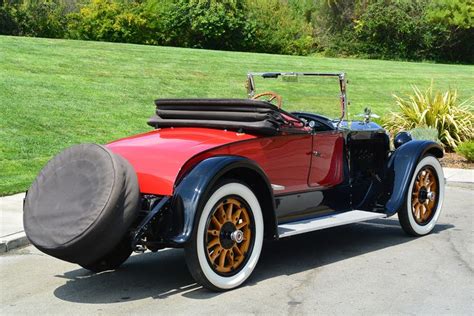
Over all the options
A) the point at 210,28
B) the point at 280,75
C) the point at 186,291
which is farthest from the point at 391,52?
the point at 186,291

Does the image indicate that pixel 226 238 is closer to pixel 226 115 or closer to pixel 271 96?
pixel 226 115

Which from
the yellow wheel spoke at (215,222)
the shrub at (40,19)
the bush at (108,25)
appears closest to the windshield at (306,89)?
the yellow wheel spoke at (215,222)

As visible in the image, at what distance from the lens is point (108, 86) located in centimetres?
1722

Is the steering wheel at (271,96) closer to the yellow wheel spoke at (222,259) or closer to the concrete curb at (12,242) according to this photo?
the yellow wheel spoke at (222,259)

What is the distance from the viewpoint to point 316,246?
24.2ft

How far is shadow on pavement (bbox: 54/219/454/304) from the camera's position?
5.76 m

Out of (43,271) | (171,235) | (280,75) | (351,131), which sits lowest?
(43,271)

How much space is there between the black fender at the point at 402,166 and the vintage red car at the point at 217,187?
13 mm

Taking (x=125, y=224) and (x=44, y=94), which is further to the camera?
(x=44, y=94)

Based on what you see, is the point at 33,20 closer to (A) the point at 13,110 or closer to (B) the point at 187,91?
(B) the point at 187,91

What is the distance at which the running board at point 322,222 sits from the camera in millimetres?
6199

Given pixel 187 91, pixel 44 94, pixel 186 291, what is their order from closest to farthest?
pixel 186 291
pixel 44 94
pixel 187 91

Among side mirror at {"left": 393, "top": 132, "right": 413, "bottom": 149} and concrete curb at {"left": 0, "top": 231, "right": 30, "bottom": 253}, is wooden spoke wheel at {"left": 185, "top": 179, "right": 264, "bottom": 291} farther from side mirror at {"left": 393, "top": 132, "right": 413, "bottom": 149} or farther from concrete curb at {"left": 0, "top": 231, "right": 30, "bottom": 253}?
side mirror at {"left": 393, "top": 132, "right": 413, "bottom": 149}

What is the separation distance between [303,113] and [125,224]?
283cm
